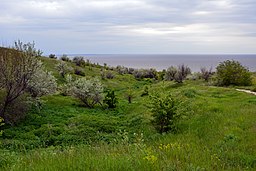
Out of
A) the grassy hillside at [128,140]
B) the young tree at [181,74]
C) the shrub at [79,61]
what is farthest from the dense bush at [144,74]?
the grassy hillside at [128,140]

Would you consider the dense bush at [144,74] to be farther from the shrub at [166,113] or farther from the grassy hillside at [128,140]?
the shrub at [166,113]

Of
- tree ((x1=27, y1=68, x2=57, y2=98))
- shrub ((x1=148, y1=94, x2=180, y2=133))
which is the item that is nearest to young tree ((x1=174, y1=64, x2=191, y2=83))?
tree ((x1=27, y1=68, x2=57, y2=98))

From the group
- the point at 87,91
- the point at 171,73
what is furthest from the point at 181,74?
the point at 87,91

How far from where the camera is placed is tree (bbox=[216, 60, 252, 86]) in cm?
3847

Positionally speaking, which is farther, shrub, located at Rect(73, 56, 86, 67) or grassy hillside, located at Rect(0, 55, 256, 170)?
shrub, located at Rect(73, 56, 86, 67)

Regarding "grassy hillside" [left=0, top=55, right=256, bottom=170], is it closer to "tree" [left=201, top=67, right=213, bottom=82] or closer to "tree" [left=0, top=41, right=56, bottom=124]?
"tree" [left=0, top=41, right=56, bottom=124]

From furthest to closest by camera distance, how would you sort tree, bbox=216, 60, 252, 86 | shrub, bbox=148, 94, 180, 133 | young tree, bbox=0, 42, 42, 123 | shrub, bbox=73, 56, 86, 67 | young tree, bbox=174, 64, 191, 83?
shrub, bbox=73, 56, 86, 67, young tree, bbox=174, 64, 191, 83, tree, bbox=216, 60, 252, 86, young tree, bbox=0, 42, 42, 123, shrub, bbox=148, 94, 180, 133

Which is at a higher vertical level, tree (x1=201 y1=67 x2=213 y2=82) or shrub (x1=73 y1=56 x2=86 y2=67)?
shrub (x1=73 y1=56 x2=86 y2=67)

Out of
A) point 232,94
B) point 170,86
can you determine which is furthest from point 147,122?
point 170,86

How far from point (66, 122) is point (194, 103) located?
9215 millimetres

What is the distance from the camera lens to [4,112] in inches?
845

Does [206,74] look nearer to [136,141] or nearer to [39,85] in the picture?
[39,85]

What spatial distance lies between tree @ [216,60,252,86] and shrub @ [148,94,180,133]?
77.2ft

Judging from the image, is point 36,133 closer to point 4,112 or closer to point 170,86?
point 4,112
